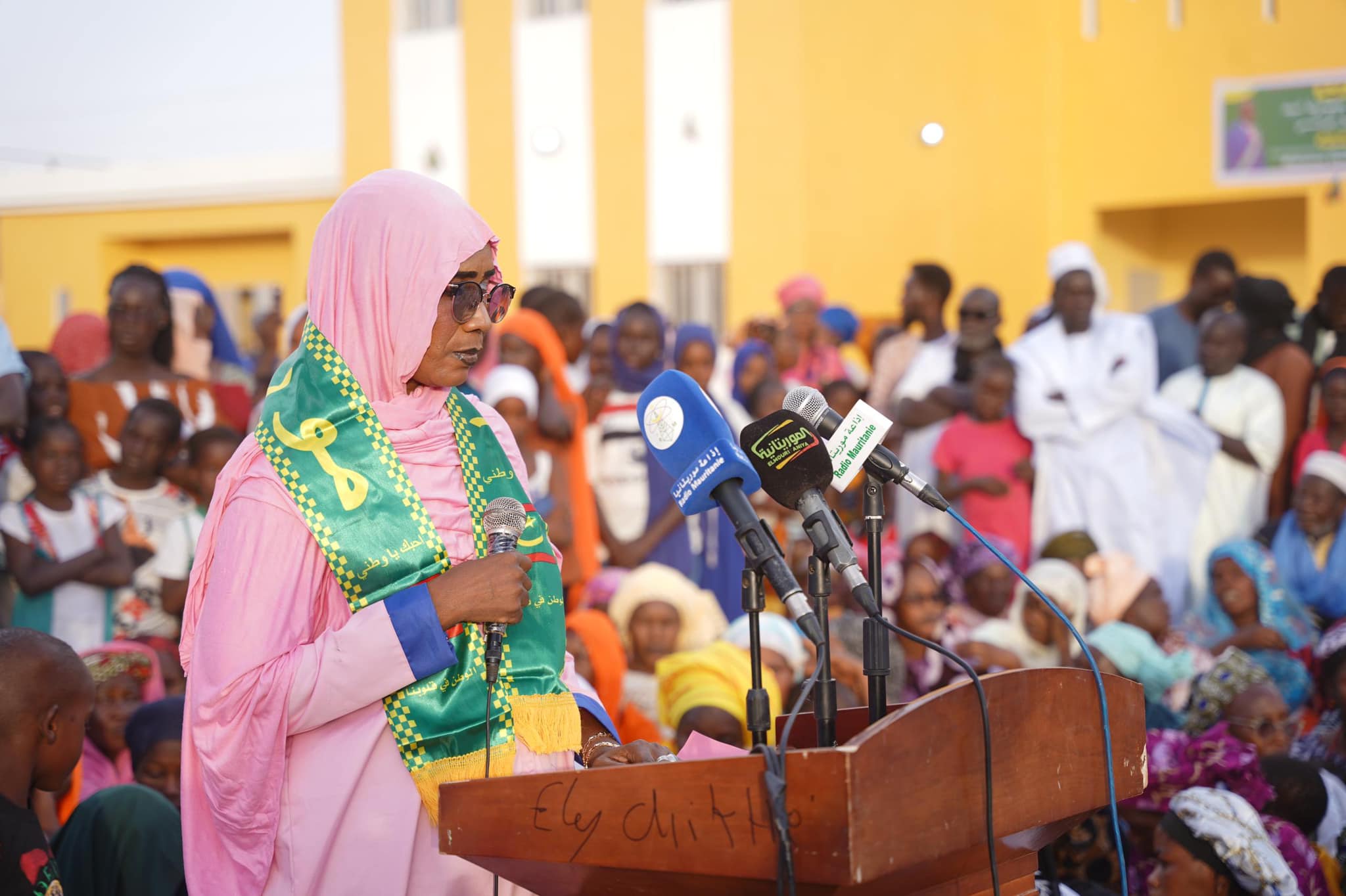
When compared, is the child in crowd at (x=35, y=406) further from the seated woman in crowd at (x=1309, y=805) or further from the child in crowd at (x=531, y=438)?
the seated woman in crowd at (x=1309, y=805)

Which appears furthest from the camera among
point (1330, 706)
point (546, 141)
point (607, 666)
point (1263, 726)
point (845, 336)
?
point (546, 141)

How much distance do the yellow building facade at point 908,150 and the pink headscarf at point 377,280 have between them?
6.49 m

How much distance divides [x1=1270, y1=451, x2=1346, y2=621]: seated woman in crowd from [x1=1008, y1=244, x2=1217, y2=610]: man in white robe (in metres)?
0.65

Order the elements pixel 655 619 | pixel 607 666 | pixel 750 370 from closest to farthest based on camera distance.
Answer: pixel 607 666
pixel 655 619
pixel 750 370

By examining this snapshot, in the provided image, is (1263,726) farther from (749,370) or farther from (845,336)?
(845,336)

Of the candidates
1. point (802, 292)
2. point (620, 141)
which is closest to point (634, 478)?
point (802, 292)

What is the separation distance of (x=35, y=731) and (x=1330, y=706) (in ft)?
15.2

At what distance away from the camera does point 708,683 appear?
208 inches

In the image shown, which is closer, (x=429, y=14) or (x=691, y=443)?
(x=691, y=443)

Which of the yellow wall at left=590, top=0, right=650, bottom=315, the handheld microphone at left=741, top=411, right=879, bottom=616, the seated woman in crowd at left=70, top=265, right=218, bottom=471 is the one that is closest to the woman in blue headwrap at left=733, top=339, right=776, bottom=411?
the seated woman in crowd at left=70, top=265, right=218, bottom=471

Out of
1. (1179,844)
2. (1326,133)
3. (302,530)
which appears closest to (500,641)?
(302,530)

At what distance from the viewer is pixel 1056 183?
11.8 metres

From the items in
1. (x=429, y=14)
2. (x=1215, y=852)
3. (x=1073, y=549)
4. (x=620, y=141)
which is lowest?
(x=1215, y=852)

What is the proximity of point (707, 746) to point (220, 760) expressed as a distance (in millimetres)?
763
